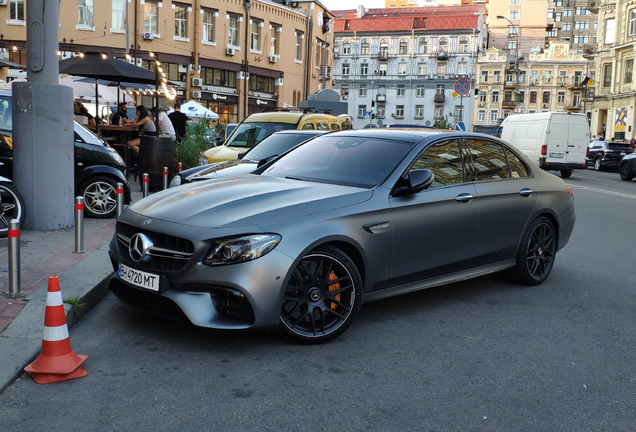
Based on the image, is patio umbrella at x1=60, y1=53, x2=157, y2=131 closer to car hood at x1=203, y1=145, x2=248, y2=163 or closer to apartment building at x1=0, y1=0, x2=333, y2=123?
car hood at x1=203, y1=145, x2=248, y2=163

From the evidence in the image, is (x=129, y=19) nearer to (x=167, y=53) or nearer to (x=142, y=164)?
(x=167, y=53)

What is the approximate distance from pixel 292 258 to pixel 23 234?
15.1 ft

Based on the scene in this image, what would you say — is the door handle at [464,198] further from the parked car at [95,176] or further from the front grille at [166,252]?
the parked car at [95,176]

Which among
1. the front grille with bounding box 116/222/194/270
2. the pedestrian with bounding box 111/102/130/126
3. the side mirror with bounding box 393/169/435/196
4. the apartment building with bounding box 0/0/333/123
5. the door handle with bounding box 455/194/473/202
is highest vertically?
the apartment building with bounding box 0/0/333/123

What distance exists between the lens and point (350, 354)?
427cm

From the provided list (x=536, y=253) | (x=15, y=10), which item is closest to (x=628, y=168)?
(x=536, y=253)

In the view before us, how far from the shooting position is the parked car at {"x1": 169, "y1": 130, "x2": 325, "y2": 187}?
31.2ft

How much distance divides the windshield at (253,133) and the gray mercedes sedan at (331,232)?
7331mm

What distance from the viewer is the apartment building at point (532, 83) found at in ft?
285

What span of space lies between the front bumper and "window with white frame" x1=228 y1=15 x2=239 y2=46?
35.2 m

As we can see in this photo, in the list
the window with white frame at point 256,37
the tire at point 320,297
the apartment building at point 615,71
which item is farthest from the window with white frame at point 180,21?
the apartment building at point 615,71

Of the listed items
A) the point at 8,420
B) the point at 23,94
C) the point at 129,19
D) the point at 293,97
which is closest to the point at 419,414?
the point at 8,420

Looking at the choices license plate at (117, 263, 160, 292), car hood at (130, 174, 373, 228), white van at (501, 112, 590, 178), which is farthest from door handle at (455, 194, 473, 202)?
white van at (501, 112, 590, 178)

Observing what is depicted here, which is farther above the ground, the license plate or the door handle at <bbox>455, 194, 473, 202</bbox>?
the door handle at <bbox>455, 194, 473, 202</bbox>
